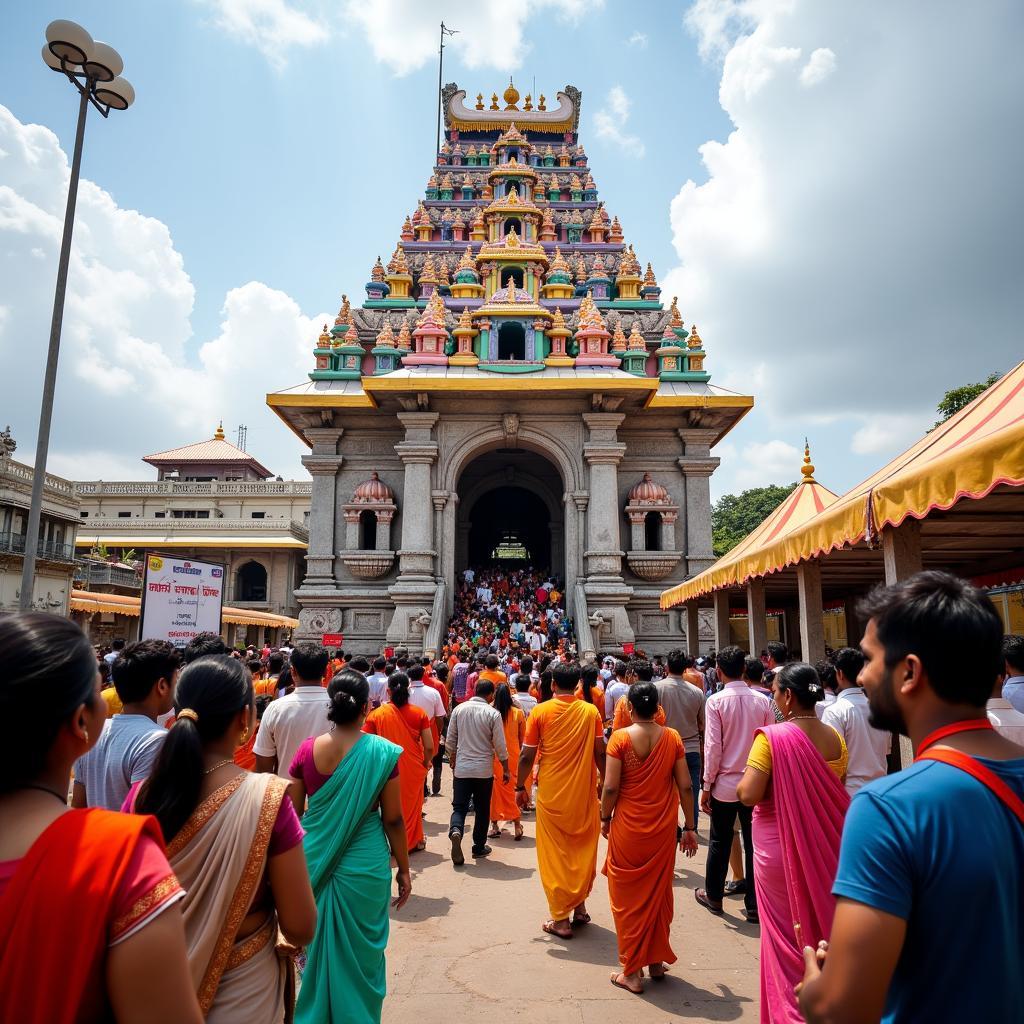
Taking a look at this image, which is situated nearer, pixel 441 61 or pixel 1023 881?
pixel 1023 881

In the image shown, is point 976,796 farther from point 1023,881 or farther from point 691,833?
point 691,833

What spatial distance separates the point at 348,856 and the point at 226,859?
1433mm

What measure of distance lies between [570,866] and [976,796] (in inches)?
160

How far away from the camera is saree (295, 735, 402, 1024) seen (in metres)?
3.20

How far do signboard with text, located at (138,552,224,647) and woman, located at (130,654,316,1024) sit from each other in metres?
7.26

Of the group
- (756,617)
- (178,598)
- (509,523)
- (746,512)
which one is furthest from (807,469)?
(746,512)

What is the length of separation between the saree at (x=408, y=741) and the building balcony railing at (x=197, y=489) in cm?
2958

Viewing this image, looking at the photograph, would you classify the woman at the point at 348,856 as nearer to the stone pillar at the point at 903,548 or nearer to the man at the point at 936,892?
the man at the point at 936,892

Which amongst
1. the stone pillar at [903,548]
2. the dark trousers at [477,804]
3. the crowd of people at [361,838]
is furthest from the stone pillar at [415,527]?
the crowd of people at [361,838]

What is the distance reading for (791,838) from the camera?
3.08 meters

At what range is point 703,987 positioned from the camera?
13.5 ft

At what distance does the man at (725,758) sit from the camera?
17.1 ft

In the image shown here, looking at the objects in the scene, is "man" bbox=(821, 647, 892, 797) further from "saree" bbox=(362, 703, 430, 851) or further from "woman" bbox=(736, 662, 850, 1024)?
"saree" bbox=(362, 703, 430, 851)

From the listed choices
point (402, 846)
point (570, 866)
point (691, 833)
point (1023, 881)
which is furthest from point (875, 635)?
point (570, 866)
